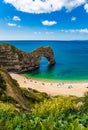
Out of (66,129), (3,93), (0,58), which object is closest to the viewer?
(66,129)

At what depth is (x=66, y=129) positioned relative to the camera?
35.3 ft

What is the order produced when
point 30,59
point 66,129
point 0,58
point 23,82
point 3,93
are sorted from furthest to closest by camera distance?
point 30,59 < point 0,58 < point 23,82 < point 3,93 < point 66,129

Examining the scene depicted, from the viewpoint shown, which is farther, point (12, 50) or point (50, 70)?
point (50, 70)

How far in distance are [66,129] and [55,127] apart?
2.31 ft

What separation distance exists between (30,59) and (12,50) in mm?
12923

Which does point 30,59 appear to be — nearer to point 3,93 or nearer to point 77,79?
point 77,79

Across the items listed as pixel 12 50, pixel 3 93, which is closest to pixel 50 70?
pixel 12 50

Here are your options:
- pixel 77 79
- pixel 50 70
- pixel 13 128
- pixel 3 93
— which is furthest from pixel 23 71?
pixel 13 128

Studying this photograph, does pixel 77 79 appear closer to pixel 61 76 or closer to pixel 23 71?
pixel 61 76

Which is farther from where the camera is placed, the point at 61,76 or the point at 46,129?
the point at 61,76

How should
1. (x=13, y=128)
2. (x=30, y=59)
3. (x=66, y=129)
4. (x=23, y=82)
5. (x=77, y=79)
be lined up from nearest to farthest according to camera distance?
1. (x=66, y=129)
2. (x=13, y=128)
3. (x=23, y=82)
4. (x=77, y=79)
5. (x=30, y=59)

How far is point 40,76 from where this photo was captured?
127 m

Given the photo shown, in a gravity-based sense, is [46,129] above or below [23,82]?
above

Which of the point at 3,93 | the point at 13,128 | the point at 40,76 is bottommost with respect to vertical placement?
the point at 40,76
